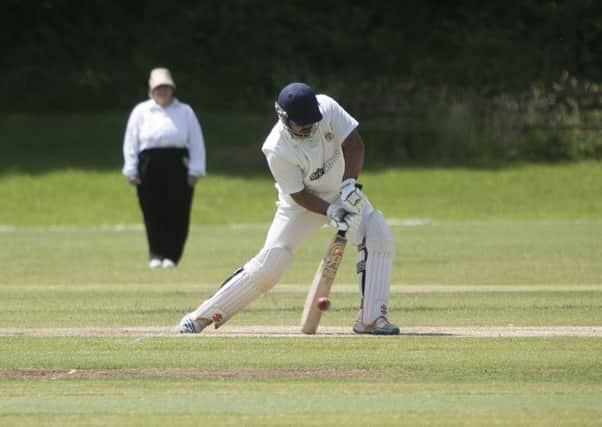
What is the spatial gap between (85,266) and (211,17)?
62.2 feet

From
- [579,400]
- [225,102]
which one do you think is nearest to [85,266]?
[579,400]

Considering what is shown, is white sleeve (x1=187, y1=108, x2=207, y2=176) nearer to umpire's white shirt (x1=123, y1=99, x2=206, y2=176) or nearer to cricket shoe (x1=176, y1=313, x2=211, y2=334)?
umpire's white shirt (x1=123, y1=99, x2=206, y2=176)

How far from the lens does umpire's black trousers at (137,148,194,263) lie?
57.5ft

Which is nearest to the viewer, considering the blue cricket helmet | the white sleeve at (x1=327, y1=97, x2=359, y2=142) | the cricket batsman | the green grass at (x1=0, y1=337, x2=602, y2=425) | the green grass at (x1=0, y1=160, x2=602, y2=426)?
the green grass at (x1=0, y1=337, x2=602, y2=425)

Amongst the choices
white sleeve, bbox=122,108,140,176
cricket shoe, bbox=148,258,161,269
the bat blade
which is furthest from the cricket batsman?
cricket shoe, bbox=148,258,161,269

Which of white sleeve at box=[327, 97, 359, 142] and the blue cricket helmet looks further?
white sleeve at box=[327, 97, 359, 142]

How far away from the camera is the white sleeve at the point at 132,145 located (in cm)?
1738

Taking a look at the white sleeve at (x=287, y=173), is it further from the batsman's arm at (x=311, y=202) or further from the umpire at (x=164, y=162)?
the umpire at (x=164, y=162)

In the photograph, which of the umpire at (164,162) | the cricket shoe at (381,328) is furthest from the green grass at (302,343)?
the umpire at (164,162)

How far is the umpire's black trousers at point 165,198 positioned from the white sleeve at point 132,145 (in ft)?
0.30

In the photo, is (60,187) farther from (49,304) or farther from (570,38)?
(49,304)

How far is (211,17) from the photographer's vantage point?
3622 cm

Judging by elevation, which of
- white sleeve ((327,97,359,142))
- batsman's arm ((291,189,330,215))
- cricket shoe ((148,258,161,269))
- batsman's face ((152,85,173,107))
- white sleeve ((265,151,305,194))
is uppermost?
batsman's face ((152,85,173,107))

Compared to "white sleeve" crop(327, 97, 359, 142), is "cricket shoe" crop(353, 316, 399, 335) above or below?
below
